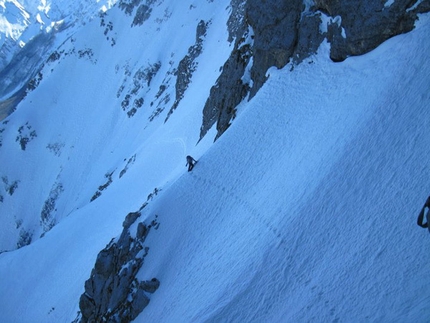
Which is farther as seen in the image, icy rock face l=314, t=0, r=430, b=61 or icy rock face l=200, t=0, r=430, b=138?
icy rock face l=200, t=0, r=430, b=138

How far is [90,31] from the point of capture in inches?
3332

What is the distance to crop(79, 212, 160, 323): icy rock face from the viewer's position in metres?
12.6

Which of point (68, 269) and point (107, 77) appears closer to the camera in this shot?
point (68, 269)

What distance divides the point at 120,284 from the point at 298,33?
1496 cm

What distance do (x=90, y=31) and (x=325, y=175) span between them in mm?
89309

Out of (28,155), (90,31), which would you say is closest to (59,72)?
(90,31)

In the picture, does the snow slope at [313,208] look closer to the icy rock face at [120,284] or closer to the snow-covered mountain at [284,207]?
the snow-covered mountain at [284,207]

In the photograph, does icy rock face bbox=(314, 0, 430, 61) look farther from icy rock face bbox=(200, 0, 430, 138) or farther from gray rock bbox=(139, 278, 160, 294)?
gray rock bbox=(139, 278, 160, 294)

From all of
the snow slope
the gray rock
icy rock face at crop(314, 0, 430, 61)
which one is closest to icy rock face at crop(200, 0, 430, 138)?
icy rock face at crop(314, 0, 430, 61)

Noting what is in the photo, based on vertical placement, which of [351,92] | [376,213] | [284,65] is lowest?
[376,213]

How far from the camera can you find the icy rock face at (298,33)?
12.9m

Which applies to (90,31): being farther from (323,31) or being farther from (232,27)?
(323,31)

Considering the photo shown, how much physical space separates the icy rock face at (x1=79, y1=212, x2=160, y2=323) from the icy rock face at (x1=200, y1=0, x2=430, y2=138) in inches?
365

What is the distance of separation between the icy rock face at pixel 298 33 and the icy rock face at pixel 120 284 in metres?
9.27
